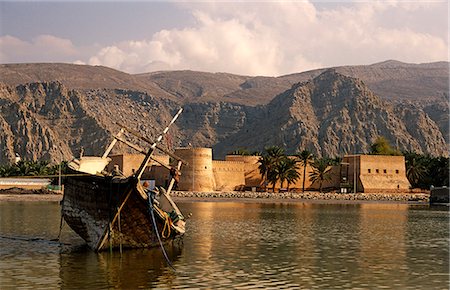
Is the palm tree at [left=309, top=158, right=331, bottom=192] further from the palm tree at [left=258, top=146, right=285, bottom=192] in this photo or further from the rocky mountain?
the rocky mountain

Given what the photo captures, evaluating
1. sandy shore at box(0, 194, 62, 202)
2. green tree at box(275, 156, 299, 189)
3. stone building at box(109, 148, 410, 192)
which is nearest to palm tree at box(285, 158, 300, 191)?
green tree at box(275, 156, 299, 189)

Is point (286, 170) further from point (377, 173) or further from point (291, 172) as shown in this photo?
point (377, 173)

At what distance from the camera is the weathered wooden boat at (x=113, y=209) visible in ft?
72.6

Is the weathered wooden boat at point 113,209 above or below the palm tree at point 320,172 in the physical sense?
below

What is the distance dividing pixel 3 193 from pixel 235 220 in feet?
141

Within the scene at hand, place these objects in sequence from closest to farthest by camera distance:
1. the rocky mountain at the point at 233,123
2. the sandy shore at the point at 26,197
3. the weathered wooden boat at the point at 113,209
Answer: the weathered wooden boat at the point at 113,209
the sandy shore at the point at 26,197
the rocky mountain at the point at 233,123

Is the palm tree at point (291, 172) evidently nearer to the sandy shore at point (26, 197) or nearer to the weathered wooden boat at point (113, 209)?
the sandy shore at point (26, 197)

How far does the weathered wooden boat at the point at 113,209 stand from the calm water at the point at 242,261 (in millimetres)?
633

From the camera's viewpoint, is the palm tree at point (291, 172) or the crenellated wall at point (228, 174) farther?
the crenellated wall at point (228, 174)

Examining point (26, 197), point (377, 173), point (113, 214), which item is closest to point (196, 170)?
point (26, 197)

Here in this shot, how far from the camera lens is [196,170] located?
3275 inches

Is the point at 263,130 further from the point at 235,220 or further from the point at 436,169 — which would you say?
the point at 235,220

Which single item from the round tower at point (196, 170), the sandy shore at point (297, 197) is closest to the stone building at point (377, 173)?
the sandy shore at point (297, 197)

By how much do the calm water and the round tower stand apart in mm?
48803
